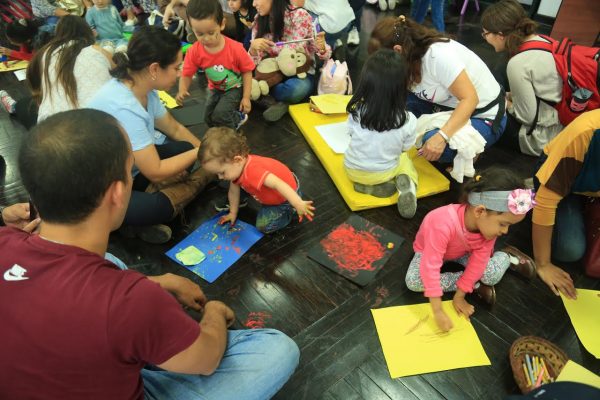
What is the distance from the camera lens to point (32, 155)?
2.55ft

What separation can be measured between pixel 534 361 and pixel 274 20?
→ 8.71 ft

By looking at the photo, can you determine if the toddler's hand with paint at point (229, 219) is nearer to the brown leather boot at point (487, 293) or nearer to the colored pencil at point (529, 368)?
the brown leather boot at point (487, 293)

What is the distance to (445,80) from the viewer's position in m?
2.03

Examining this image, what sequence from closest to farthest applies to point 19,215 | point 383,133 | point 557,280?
point 19,215
point 557,280
point 383,133

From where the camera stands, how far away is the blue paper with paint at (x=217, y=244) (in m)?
1.76

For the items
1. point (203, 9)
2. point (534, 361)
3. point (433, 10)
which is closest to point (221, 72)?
point (203, 9)

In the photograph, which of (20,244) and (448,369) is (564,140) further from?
(20,244)

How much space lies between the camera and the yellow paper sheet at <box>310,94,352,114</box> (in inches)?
107

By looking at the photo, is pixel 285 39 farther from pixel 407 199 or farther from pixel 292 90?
pixel 407 199

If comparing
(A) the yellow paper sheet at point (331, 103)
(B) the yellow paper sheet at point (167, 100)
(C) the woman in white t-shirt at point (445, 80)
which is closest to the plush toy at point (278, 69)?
(A) the yellow paper sheet at point (331, 103)

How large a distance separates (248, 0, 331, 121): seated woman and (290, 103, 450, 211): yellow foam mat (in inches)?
11.8

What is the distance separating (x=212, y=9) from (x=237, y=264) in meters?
1.51

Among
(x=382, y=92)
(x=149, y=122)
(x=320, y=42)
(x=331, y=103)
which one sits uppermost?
(x=149, y=122)

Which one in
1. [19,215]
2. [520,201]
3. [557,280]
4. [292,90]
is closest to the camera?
[520,201]
